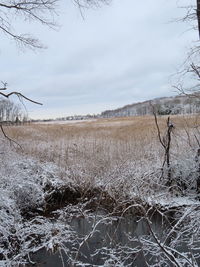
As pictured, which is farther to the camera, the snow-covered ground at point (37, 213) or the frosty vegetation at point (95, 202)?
the frosty vegetation at point (95, 202)

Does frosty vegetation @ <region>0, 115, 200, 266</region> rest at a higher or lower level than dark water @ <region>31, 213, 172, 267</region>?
higher

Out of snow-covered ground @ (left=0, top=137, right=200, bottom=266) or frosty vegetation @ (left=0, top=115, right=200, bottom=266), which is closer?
snow-covered ground @ (left=0, top=137, right=200, bottom=266)

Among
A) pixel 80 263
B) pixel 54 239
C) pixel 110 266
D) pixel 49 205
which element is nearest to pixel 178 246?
pixel 110 266

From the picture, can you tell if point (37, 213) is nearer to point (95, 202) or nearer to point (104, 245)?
point (95, 202)

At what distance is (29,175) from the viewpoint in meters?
6.20

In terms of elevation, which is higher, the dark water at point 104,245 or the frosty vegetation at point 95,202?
the frosty vegetation at point 95,202

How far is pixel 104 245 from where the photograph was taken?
421 centimetres

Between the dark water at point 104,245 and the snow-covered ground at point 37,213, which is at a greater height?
the snow-covered ground at point 37,213

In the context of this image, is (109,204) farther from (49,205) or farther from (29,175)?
(29,175)

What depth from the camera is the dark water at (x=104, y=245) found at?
3759 millimetres

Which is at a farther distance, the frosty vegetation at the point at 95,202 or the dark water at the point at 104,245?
the frosty vegetation at the point at 95,202

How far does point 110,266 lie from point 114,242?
0.68 meters

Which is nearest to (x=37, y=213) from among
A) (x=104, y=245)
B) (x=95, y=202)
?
(x=95, y=202)

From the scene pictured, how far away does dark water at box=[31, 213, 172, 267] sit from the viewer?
148 inches
